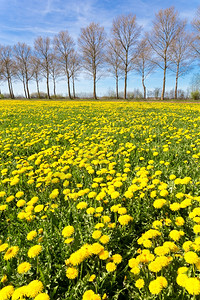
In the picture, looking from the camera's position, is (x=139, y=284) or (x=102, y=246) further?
(x=102, y=246)

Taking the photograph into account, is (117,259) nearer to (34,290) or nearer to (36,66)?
(34,290)

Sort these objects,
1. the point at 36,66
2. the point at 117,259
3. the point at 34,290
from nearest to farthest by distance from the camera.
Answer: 1. the point at 34,290
2. the point at 117,259
3. the point at 36,66

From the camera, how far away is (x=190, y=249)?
1.32 m

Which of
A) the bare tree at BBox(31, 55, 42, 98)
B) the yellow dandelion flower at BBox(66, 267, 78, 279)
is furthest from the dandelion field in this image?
the bare tree at BBox(31, 55, 42, 98)

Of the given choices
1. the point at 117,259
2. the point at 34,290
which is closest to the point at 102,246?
the point at 117,259

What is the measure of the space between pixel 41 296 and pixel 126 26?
111 feet

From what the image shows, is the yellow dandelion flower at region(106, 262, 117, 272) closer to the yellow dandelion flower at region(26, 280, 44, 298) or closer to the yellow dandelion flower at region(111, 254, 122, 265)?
the yellow dandelion flower at region(111, 254, 122, 265)

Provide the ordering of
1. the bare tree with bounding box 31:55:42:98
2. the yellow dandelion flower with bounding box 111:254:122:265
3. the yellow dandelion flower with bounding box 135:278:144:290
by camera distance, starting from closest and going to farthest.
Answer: the yellow dandelion flower with bounding box 135:278:144:290 → the yellow dandelion flower with bounding box 111:254:122:265 → the bare tree with bounding box 31:55:42:98

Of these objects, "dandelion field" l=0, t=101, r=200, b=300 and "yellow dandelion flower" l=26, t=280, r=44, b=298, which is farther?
"dandelion field" l=0, t=101, r=200, b=300

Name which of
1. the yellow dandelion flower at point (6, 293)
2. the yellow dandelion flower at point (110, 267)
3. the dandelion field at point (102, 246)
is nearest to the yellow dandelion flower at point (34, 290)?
the dandelion field at point (102, 246)

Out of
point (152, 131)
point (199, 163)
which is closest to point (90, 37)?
point (152, 131)

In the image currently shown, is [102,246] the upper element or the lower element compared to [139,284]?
upper

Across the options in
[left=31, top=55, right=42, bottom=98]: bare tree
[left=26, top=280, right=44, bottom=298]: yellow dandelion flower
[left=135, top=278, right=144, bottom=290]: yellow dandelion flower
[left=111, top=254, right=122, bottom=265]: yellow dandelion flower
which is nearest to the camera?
[left=26, top=280, right=44, bottom=298]: yellow dandelion flower

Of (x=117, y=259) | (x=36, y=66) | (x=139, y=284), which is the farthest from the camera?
(x=36, y=66)
